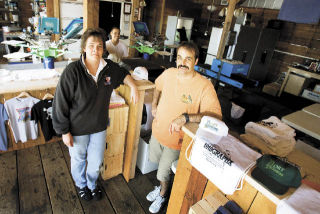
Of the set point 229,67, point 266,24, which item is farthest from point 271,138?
point 266,24

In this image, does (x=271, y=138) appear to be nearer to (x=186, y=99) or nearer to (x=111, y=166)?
(x=186, y=99)

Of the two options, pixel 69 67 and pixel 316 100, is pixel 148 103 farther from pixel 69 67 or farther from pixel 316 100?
pixel 316 100

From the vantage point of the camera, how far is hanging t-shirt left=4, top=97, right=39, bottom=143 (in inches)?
92.4

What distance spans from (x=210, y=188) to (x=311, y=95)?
5912 mm

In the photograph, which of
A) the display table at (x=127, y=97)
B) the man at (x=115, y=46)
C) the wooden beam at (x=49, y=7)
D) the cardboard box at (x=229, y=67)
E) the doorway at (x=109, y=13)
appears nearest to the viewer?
the display table at (x=127, y=97)

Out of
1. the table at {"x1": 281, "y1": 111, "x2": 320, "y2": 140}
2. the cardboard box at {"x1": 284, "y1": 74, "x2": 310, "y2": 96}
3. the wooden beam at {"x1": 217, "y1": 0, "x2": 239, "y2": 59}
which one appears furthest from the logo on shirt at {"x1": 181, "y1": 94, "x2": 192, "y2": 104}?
the cardboard box at {"x1": 284, "y1": 74, "x2": 310, "y2": 96}

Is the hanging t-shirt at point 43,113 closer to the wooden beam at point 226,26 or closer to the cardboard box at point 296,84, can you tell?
the wooden beam at point 226,26

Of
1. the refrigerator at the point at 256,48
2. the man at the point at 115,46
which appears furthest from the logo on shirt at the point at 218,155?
the refrigerator at the point at 256,48

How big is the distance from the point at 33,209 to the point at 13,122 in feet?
3.33

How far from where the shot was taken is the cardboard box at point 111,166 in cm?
234

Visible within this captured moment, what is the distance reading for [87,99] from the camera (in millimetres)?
1671

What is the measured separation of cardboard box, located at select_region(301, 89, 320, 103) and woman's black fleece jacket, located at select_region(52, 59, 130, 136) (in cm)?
603

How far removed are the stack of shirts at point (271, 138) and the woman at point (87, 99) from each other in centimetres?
105

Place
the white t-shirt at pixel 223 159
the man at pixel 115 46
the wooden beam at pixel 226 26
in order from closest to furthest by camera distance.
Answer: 1. the white t-shirt at pixel 223 159
2. the man at pixel 115 46
3. the wooden beam at pixel 226 26
